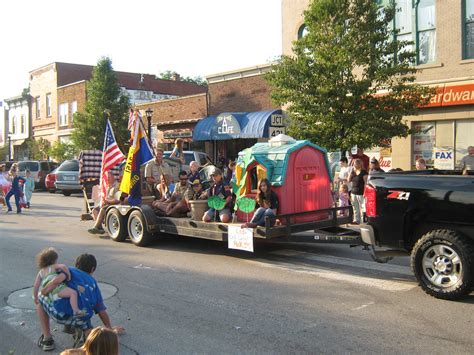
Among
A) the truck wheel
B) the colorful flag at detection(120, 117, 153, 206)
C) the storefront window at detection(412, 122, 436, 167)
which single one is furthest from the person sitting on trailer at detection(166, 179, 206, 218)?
the storefront window at detection(412, 122, 436, 167)

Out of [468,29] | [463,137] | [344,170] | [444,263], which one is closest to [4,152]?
[344,170]

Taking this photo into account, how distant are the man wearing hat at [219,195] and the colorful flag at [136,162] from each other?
180 centimetres

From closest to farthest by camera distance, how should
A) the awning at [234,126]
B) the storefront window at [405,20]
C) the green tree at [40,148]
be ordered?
the storefront window at [405,20] < the awning at [234,126] < the green tree at [40,148]

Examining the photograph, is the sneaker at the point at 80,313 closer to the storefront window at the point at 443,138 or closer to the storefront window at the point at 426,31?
the storefront window at the point at 443,138

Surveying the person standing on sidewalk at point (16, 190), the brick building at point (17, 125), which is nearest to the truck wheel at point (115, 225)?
the person standing on sidewalk at point (16, 190)

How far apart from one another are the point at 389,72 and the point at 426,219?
7796 mm

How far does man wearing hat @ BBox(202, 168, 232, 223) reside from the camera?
28.1 feet

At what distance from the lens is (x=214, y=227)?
8281 millimetres

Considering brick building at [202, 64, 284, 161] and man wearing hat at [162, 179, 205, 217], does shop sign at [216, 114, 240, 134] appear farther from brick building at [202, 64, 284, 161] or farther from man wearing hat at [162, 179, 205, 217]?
man wearing hat at [162, 179, 205, 217]

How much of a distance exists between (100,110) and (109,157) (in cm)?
1906

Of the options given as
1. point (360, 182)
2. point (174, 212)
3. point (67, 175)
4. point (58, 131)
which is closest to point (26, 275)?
point (174, 212)

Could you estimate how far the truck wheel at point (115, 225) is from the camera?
1023 centimetres

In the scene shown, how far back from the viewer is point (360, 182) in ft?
38.7

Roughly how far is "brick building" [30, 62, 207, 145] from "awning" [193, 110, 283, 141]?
1761 cm
